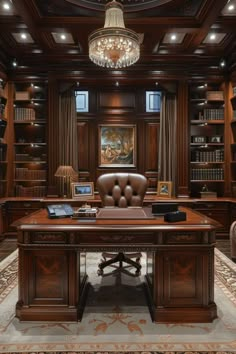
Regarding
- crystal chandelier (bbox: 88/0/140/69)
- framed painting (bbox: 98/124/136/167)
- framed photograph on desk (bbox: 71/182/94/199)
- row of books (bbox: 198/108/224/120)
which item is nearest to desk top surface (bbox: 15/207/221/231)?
crystal chandelier (bbox: 88/0/140/69)

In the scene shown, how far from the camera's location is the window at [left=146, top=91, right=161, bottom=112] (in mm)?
5785

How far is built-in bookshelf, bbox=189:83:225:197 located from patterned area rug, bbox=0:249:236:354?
118 inches

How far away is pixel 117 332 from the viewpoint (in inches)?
87.8

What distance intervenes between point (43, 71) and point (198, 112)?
10.2 feet

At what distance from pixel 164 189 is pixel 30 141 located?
280cm

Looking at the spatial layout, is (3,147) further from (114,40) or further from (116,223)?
(116,223)

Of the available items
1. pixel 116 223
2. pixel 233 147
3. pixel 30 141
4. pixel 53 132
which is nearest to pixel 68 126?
pixel 53 132

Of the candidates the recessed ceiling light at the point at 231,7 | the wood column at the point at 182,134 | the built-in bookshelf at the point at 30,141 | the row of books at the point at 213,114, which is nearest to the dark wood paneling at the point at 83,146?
the built-in bookshelf at the point at 30,141

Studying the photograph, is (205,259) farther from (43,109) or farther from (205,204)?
(43,109)

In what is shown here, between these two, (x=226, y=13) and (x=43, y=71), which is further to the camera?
(x=43, y=71)

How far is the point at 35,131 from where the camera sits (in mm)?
5766

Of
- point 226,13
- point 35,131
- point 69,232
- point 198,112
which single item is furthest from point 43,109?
point 69,232

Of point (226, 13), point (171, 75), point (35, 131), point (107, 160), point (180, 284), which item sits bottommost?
point (180, 284)

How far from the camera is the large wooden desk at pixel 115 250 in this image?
2318 mm
